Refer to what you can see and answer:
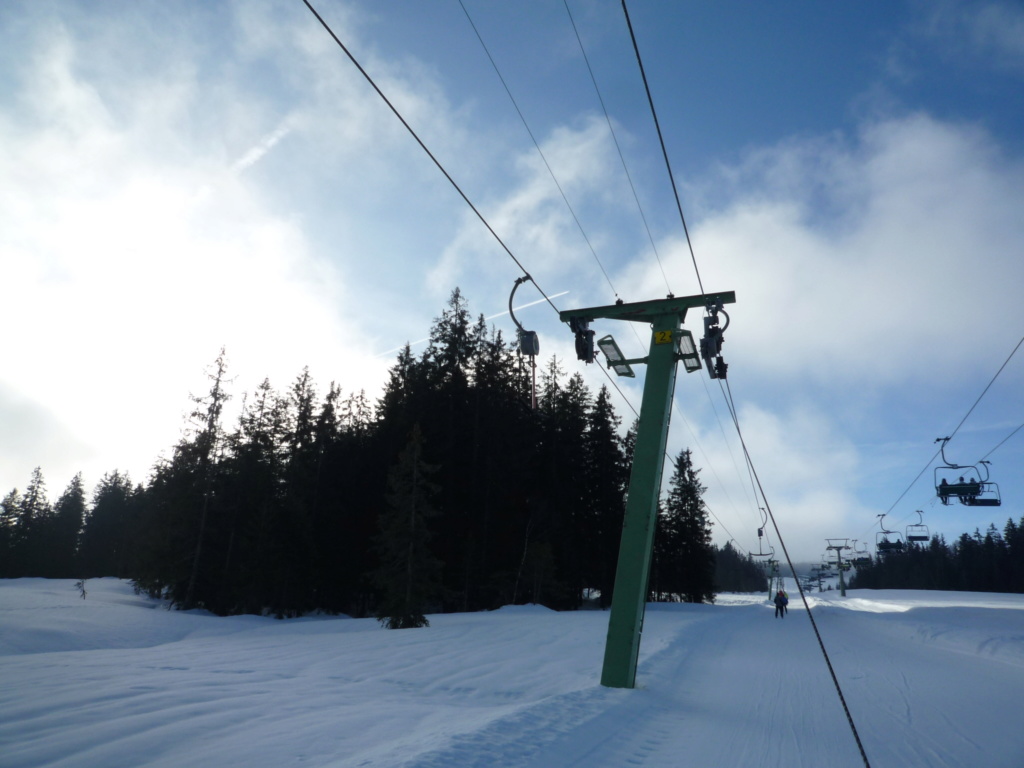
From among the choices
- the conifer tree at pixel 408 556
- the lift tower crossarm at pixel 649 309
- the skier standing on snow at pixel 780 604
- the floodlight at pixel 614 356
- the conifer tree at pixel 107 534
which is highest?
the lift tower crossarm at pixel 649 309

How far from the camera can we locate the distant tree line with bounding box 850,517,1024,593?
9819cm

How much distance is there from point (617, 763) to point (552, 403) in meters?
40.9

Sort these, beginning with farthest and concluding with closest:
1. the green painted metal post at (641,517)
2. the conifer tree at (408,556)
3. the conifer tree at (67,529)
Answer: the conifer tree at (67,529), the conifer tree at (408,556), the green painted metal post at (641,517)

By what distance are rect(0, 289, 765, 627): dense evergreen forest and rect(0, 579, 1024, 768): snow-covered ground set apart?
1428cm

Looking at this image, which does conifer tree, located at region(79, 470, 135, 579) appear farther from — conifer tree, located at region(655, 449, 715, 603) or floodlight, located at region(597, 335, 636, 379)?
floodlight, located at region(597, 335, 636, 379)

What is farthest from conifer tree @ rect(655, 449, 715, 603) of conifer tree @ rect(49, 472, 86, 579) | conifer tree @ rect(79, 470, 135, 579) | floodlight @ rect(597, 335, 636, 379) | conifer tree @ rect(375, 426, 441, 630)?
conifer tree @ rect(49, 472, 86, 579)

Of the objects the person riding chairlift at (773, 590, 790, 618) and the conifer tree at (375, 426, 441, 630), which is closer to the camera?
the conifer tree at (375, 426, 441, 630)

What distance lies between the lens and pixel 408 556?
76.5ft

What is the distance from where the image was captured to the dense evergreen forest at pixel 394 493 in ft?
112

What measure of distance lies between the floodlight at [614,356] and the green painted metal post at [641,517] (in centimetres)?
85

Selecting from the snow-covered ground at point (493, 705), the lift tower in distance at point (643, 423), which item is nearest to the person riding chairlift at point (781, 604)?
the snow-covered ground at point (493, 705)

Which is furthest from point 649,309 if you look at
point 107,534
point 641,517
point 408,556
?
point 107,534

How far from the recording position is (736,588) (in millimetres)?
157750

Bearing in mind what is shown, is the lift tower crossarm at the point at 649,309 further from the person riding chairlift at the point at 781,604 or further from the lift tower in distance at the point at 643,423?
the person riding chairlift at the point at 781,604
